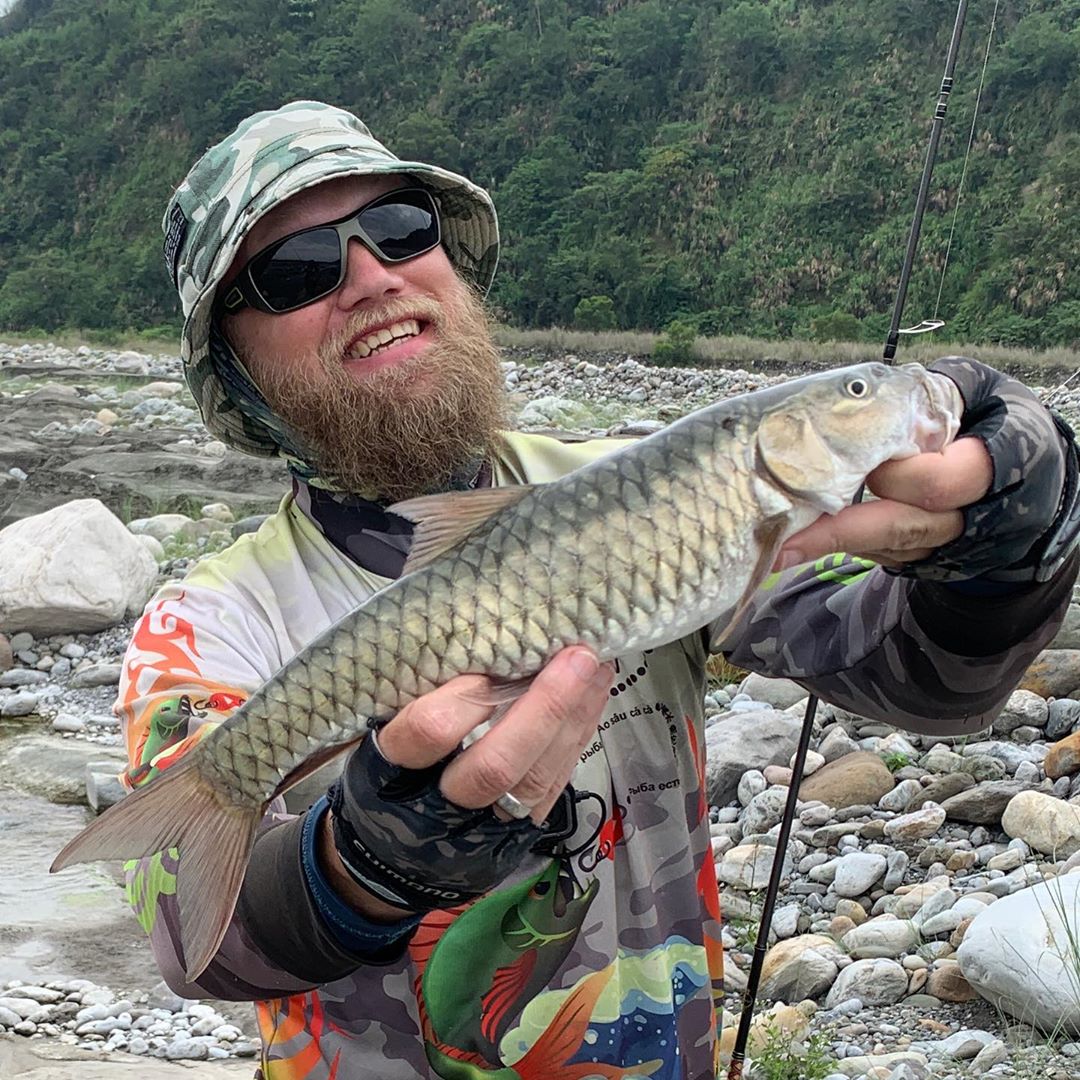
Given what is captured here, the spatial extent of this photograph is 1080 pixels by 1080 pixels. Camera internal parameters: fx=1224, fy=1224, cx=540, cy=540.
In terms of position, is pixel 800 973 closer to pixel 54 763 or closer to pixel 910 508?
pixel 910 508

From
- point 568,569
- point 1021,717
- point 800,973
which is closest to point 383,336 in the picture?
point 568,569

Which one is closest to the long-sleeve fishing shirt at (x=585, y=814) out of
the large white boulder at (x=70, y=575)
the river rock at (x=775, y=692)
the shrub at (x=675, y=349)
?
the river rock at (x=775, y=692)

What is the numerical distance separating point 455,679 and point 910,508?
0.72 meters

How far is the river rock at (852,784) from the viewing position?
207 inches

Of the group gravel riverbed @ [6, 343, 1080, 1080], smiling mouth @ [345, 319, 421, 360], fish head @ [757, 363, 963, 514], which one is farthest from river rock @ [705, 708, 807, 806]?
fish head @ [757, 363, 963, 514]

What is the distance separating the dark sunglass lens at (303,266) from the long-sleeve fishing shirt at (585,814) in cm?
51

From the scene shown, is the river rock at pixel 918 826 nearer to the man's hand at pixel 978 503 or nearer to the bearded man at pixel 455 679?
the bearded man at pixel 455 679

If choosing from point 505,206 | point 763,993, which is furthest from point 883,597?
point 505,206

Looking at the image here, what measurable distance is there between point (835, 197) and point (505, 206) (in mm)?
15984

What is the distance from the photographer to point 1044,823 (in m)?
4.50

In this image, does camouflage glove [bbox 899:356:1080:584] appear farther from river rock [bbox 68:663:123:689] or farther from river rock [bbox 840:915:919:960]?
river rock [bbox 68:663:123:689]

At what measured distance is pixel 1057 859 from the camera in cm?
432

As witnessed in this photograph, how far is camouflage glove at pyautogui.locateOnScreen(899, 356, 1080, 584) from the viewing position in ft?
5.93

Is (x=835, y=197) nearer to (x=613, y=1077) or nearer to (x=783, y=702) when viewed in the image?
(x=783, y=702)
